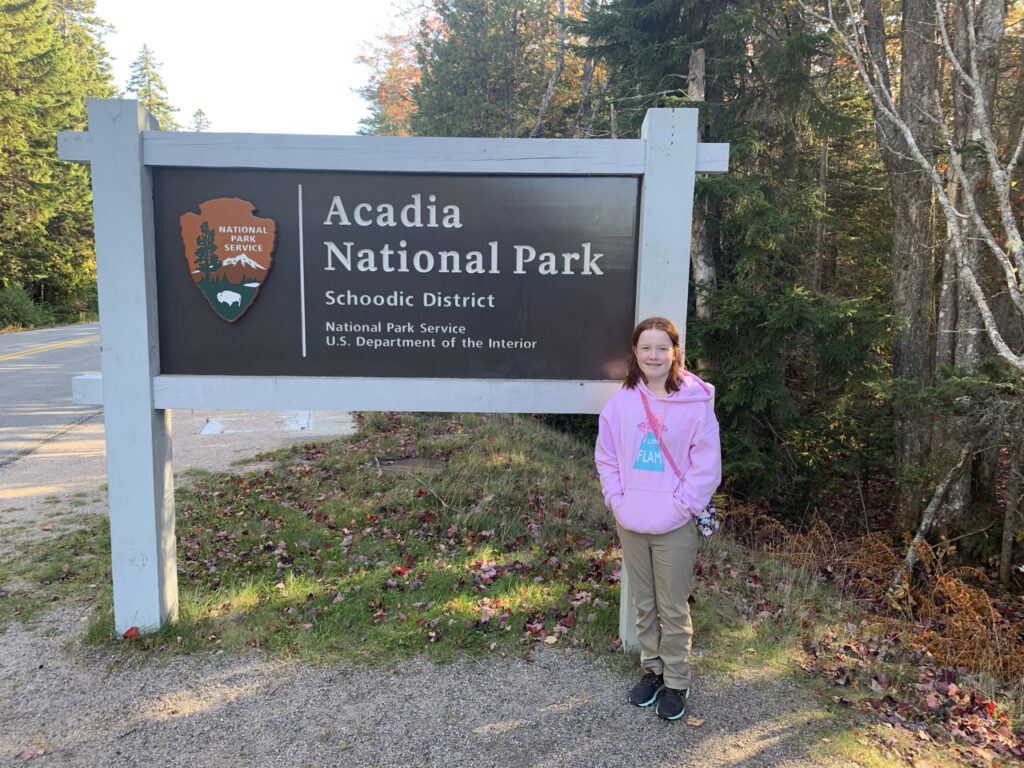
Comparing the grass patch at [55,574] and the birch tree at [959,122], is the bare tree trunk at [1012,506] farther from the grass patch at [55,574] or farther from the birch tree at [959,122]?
the grass patch at [55,574]

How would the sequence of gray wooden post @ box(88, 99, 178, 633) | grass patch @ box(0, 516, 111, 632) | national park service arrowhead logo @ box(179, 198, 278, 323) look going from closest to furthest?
gray wooden post @ box(88, 99, 178, 633), national park service arrowhead logo @ box(179, 198, 278, 323), grass patch @ box(0, 516, 111, 632)

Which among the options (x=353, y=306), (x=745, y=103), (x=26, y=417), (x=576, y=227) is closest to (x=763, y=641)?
(x=576, y=227)

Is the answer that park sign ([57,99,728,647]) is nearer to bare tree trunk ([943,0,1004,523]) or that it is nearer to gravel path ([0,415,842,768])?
gravel path ([0,415,842,768])

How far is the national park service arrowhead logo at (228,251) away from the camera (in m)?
3.34

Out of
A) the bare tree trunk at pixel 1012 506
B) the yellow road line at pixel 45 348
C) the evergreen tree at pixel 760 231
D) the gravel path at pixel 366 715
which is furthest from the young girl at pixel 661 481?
the yellow road line at pixel 45 348

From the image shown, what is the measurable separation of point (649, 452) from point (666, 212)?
4.11 feet

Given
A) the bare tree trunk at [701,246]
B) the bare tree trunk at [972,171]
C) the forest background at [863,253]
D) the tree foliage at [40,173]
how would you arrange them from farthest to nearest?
1. the tree foliage at [40,173]
2. the bare tree trunk at [701,246]
3. the bare tree trunk at [972,171]
4. the forest background at [863,253]

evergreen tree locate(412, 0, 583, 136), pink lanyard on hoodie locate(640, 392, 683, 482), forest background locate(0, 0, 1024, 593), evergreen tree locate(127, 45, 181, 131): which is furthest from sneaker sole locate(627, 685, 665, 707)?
evergreen tree locate(127, 45, 181, 131)

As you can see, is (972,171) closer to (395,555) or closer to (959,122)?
(959,122)

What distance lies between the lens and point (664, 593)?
2.99 m

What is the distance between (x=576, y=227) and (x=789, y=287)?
20.0ft

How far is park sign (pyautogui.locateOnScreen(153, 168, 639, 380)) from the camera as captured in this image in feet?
11.0

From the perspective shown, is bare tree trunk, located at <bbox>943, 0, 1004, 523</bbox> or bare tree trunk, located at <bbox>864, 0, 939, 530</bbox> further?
bare tree trunk, located at <bbox>864, 0, 939, 530</bbox>

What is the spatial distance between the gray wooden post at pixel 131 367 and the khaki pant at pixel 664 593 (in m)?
2.51
